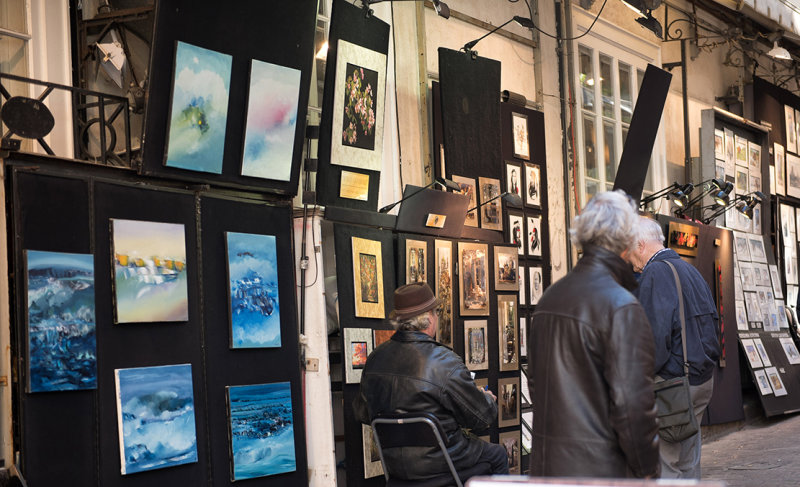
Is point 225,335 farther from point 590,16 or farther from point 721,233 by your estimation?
point 721,233

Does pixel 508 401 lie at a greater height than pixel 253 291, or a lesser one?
lesser

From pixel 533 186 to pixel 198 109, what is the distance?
4415 mm

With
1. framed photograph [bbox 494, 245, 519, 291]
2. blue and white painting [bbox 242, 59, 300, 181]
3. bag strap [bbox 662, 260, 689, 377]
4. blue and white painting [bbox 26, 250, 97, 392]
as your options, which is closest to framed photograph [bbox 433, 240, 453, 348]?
framed photograph [bbox 494, 245, 519, 291]

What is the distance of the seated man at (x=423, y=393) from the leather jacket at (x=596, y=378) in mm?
1326

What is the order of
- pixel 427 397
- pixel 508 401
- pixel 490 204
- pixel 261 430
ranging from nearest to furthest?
pixel 427 397, pixel 261 430, pixel 508 401, pixel 490 204

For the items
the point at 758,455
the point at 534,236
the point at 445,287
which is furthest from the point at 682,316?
the point at 758,455

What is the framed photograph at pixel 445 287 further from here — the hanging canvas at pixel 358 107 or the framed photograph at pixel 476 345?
the hanging canvas at pixel 358 107

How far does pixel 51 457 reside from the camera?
4059 millimetres

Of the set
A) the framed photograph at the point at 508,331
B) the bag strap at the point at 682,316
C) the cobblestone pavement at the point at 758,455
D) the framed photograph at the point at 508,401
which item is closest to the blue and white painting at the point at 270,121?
the bag strap at the point at 682,316

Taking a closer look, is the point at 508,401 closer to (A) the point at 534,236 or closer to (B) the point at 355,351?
(A) the point at 534,236

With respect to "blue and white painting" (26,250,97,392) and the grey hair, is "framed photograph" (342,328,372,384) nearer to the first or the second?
"blue and white painting" (26,250,97,392)

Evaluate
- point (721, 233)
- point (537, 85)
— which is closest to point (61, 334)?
point (537, 85)

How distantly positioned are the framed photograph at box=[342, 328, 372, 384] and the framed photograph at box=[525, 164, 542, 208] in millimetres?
3149

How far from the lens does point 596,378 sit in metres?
3.19
